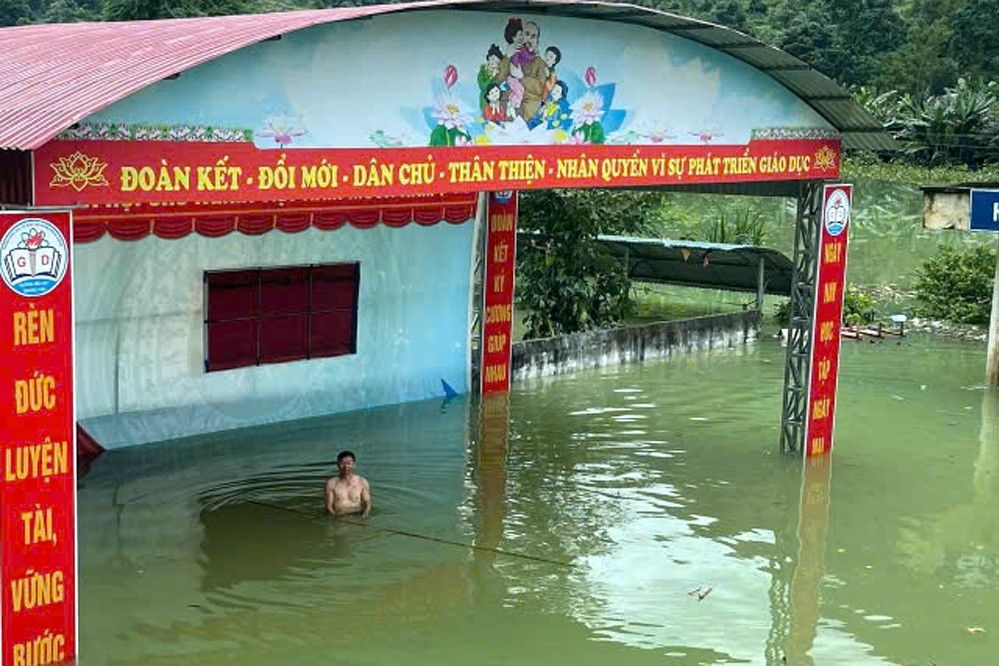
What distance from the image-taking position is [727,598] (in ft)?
29.4

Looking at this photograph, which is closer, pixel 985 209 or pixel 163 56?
pixel 163 56

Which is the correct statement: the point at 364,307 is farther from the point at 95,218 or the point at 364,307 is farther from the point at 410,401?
the point at 95,218

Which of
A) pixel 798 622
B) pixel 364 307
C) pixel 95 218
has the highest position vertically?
pixel 95 218

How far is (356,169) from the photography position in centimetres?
847

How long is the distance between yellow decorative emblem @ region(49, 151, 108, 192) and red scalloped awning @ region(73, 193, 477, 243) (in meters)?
3.98

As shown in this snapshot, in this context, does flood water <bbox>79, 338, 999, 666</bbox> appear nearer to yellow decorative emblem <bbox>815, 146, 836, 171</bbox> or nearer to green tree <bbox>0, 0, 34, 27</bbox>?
yellow decorative emblem <bbox>815, 146, 836, 171</bbox>

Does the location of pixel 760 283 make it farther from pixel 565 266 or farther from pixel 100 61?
pixel 100 61

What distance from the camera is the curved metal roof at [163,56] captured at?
6922 millimetres

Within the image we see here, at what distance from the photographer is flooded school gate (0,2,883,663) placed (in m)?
7.13

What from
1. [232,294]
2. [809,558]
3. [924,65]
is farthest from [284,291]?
[924,65]

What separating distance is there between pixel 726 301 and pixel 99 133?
16537mm

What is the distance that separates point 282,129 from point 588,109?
2866mm

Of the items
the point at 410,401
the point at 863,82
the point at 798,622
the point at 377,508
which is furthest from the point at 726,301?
the point at 863,82

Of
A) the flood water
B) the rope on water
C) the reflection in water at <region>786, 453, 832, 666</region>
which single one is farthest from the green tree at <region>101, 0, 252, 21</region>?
the reflection in water at <region>786, 453, 832, 666</region>
